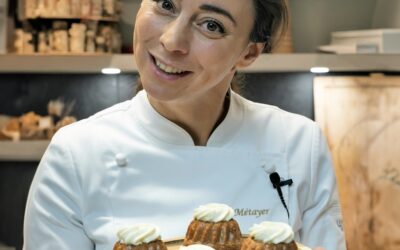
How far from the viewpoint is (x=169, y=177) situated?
156 cm

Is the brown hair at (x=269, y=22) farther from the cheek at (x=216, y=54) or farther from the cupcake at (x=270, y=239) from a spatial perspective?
the cupcake at (x=270, y=239)

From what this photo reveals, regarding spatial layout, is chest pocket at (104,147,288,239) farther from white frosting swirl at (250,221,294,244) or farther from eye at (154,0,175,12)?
eye at (154,0,175,12)

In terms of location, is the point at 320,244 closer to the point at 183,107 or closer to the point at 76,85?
the point at 183,107

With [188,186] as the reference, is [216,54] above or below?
above

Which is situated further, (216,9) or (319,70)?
(319,70)

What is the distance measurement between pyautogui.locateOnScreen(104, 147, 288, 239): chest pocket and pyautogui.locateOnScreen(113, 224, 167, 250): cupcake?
0.22 meters

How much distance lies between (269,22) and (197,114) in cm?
27

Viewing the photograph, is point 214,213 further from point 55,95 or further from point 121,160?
point 55,95

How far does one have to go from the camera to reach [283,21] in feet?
5.49

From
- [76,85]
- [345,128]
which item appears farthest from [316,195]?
[76,85]

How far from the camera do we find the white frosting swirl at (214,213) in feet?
4.42

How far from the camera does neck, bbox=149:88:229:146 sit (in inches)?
61.5

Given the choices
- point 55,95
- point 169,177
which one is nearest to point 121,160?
point 169,177

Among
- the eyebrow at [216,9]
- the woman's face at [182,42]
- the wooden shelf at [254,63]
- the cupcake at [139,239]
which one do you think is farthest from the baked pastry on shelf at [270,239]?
the wooden shelf at [254,63]
